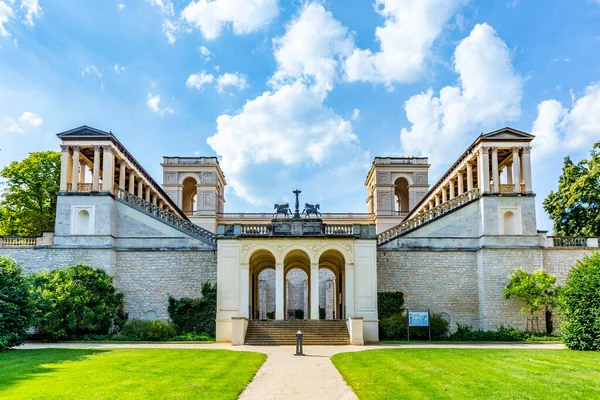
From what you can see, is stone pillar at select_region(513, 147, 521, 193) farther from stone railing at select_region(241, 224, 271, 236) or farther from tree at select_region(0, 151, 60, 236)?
tree at select_region(0, 151, 60, 236)

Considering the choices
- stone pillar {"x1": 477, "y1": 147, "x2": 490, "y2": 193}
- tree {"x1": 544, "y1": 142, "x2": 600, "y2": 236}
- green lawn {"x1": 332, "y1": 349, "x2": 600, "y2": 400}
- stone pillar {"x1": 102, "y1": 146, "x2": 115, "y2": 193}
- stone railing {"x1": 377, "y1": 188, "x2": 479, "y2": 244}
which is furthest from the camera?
tree {"x1": 544, "y1": 142, "x2": 600, "y2": 236}

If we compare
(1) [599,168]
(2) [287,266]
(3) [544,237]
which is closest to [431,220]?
(3) [544,237]

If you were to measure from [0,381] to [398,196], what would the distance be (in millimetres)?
49557

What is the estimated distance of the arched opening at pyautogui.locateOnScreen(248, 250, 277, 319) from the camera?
3325 centimetres

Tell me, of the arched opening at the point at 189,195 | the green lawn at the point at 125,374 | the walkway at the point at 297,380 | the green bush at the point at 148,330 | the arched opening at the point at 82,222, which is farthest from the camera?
the arched opening at the point at 189,195

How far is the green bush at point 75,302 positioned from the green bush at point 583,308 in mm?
22281

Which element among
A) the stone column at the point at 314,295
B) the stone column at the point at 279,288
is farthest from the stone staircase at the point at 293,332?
the stone column at the point at 279,288

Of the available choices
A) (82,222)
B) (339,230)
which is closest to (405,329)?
(339,230)

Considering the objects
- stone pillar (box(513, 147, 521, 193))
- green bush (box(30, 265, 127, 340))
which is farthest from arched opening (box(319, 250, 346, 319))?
green bush (box(30, 265, 127, 340))

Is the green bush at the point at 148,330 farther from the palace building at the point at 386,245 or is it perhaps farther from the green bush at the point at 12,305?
the green bush at the point at 12,305

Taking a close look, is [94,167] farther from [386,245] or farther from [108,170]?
[386,245]

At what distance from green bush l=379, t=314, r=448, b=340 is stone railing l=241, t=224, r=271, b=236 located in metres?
8.02

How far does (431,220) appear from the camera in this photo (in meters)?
33.4

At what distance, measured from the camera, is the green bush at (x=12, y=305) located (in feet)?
69.6
